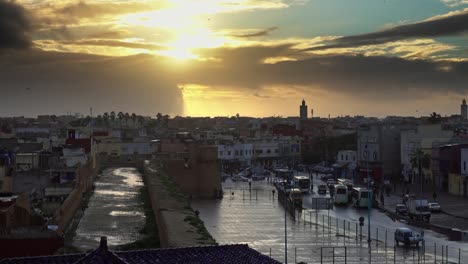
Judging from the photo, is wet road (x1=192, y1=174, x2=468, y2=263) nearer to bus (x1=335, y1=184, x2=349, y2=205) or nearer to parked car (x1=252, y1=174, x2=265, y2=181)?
bus (x1=335, y1=184, x2=349, y2=205)

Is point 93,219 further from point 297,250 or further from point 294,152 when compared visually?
point 294,152

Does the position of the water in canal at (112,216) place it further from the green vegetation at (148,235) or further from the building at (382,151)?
the building at (382,151)

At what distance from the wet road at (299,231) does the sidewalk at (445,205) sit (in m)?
2.20

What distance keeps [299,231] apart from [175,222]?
513 inches

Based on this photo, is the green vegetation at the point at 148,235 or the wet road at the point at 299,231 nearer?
the green vegetation at the point at 148,235

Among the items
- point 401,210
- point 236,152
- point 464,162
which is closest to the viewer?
point 401,210

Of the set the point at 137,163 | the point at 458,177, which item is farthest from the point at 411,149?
the point at 137,163

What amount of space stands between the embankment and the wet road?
299 centimetres

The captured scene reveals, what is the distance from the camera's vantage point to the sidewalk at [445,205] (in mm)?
41688

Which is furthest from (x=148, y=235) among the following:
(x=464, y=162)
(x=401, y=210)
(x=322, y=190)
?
(x=322, y=190)

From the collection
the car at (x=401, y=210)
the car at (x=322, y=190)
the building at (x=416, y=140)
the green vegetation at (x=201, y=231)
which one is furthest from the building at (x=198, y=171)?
the green vegetation at (x=201, y=231)

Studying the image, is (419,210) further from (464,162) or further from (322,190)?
(322,190)

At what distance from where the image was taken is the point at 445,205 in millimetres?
48500

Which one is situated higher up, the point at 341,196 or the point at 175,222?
the point at 175,222
